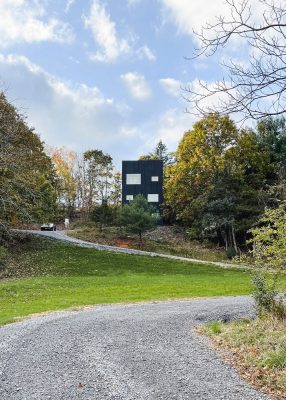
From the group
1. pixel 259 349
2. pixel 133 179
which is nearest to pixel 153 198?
pixel 133 179

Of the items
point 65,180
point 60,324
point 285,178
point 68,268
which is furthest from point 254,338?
point 65,180

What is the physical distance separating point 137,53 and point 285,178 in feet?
90.9

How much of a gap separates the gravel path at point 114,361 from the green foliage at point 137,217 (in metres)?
21.4

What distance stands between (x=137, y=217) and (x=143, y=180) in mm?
11094

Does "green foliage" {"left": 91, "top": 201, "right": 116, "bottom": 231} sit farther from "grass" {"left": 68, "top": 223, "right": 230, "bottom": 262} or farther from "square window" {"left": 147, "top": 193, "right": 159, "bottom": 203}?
"square window" {"left": 147, "top": 193, "right": 159, "bottom": 203}

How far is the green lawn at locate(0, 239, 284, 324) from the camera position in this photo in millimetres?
14008

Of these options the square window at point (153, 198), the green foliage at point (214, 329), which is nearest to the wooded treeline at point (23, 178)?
the square window at point (153, 198)

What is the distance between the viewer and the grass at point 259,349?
510 centimetres

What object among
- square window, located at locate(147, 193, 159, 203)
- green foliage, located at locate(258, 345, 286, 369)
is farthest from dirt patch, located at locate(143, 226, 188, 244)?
green foliage, located at locate(258, 345, 286, 369)

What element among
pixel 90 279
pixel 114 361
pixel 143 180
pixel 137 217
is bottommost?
pixel 90 279

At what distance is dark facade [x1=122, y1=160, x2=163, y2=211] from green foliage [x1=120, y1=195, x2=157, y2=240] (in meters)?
9.10

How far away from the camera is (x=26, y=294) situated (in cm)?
1538

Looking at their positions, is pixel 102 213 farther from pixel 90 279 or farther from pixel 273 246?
pixel 273 246

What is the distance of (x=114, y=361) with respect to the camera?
5953mm
